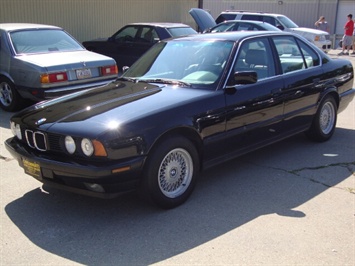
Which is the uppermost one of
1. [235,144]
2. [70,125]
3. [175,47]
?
[175,47]

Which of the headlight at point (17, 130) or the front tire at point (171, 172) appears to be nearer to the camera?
the front tire at point (171, 172)

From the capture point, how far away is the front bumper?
377 centimetres

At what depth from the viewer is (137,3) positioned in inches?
669

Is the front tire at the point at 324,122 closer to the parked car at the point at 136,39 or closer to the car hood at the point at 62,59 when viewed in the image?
the car hood at the point at 62,59

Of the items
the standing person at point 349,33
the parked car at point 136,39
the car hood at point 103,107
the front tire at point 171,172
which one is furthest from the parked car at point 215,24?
the front tire at point 171,172

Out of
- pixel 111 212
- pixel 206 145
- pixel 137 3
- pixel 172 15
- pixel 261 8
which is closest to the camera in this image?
pixel 111 212

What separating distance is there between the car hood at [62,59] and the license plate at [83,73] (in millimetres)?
121

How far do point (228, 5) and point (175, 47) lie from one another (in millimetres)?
27642

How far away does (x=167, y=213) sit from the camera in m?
4.25

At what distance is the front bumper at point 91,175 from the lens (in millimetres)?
3770

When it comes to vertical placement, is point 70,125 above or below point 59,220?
above

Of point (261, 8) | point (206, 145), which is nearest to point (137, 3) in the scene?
point (206, 145)

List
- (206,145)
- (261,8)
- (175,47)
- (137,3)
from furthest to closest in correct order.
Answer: (261,8) < (137,3) < (175,47) < (206,145)

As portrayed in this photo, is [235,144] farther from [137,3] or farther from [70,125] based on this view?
[137,3]
